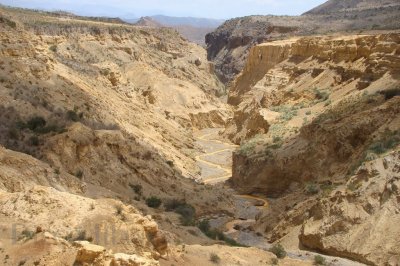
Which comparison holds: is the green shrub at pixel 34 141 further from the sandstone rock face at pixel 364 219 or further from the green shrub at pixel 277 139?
the green shrub at pixel 277 139

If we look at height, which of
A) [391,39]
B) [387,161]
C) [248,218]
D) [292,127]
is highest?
[391,39]

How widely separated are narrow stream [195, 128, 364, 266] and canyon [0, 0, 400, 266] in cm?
11

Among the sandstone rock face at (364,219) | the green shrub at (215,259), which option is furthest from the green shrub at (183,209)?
the green shrub at (215,259)

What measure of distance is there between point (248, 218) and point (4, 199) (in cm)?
1356

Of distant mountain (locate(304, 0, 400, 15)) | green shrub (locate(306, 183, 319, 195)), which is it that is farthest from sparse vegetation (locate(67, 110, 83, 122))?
distant mountain (locate(304, 0, 400, 15))

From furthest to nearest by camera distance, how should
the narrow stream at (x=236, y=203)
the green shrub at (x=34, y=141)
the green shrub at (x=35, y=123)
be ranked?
1. the green shrub at (x=35, y=123)
2. the green shrub at (x=34, y=141)
3. the narrow stream at (x=236, y=203)

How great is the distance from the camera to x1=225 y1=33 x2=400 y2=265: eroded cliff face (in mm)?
16812

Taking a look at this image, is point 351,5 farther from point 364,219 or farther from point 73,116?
point 364,219

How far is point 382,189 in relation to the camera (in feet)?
54.7

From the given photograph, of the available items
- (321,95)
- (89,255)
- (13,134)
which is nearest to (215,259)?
(89,255)

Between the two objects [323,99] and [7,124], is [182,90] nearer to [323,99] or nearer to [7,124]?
[323,99]

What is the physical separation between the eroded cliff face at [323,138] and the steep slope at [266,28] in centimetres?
3074

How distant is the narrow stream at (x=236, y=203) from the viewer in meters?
19.1

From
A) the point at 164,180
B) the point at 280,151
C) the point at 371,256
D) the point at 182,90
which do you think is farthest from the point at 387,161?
the point at 182,90
